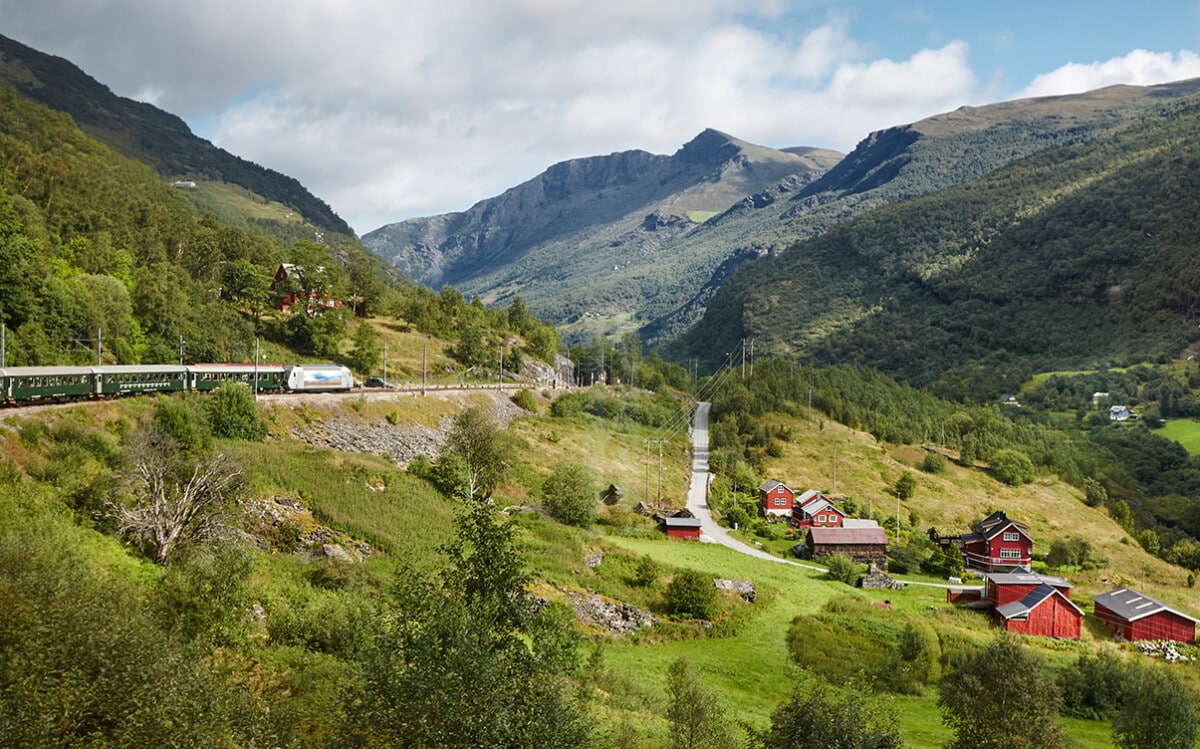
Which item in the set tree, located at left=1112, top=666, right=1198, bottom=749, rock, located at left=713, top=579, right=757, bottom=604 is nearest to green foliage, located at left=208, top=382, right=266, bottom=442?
rock, located at left=713, top=579, right=757, bottom=604

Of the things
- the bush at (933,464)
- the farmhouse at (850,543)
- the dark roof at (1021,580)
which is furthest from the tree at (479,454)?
the bush at (933,464)

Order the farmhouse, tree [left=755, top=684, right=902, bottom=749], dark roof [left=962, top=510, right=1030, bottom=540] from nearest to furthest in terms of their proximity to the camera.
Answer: tree [left=755, top=684, right=902, bottom=749] → the farmhouse → dark roof [left=962, top=510, right=1030, bottom=540]

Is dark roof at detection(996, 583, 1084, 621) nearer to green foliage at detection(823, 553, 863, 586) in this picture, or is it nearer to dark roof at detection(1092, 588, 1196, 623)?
dark roof at detection(1092, 588, 1196, 623)

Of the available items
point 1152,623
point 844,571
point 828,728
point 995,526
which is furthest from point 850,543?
point 828,728

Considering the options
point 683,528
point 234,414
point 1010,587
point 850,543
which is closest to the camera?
point 234,414

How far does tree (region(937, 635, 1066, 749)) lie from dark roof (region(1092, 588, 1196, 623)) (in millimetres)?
25938

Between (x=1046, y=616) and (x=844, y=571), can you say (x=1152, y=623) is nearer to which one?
(x=1046, y=616)

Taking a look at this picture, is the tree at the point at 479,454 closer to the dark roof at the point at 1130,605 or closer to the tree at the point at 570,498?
the tree at the point at 570,498

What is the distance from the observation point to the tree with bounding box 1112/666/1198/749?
30.2m

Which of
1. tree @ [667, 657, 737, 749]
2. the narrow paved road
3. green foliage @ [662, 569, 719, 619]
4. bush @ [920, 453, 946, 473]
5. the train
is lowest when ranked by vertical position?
bush @ [920, 453, 946, 473]

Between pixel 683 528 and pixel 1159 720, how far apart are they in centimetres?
4088

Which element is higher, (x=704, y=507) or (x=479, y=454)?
(x=479, y=454)

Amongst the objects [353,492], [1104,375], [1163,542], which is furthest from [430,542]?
[1104,375]

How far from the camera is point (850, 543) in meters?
71.6
